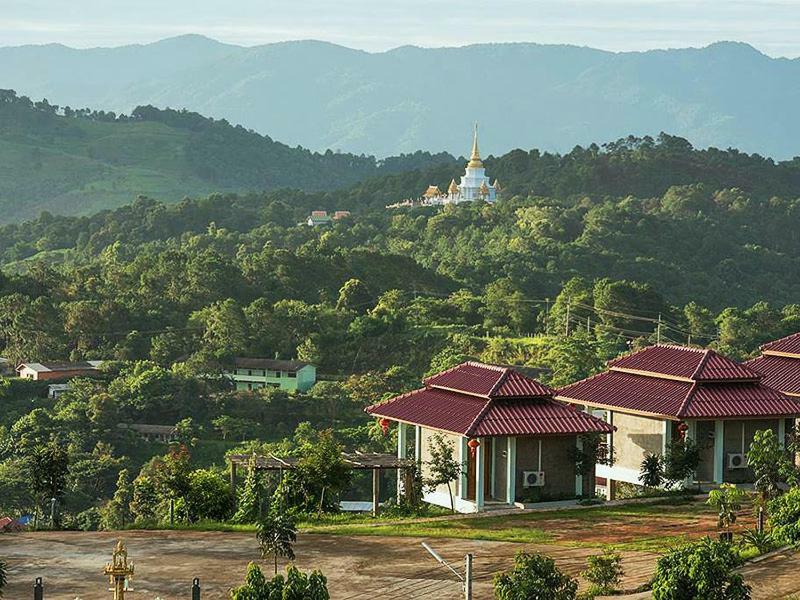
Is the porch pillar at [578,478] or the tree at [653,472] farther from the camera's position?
the tree at [653,472]

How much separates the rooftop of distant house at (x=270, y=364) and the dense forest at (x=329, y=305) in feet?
3.74

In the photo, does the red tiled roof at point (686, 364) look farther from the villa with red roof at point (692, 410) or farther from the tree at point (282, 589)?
the tree at point (282, 589)

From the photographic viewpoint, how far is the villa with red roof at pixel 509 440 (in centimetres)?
2927

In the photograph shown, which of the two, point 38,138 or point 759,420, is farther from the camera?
point 38,138

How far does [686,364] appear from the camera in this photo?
3166cm

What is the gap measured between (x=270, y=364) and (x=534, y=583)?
48367mm

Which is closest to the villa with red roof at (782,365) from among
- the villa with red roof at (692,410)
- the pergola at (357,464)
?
the villa with red roof at (692,410)

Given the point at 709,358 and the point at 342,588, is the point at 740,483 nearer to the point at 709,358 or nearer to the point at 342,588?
the point at 709,358

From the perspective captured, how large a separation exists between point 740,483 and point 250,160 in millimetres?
152873

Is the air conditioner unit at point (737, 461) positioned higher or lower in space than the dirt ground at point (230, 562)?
higher

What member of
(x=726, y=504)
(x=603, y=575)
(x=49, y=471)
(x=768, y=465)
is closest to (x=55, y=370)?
(x=49, y=471)

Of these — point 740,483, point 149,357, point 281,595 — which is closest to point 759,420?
point 740,483

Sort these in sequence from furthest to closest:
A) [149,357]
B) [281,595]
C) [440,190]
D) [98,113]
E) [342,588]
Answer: [98,113]
[440,190]
[149,357]
[342,588]
[281,595]

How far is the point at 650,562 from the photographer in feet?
80.8
